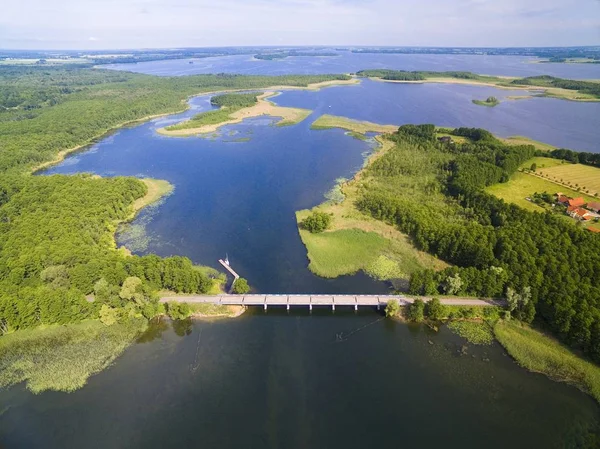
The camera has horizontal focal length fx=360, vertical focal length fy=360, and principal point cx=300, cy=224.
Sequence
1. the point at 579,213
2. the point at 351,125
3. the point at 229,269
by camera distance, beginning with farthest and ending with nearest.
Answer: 1. the point at 351,125
2. the point at 579,213
3. the point at 229,269

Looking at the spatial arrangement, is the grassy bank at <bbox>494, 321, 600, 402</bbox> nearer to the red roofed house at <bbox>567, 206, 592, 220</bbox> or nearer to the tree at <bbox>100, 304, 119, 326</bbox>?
the red roofed house at <bbox>567, 206, 592, 220</bbox>

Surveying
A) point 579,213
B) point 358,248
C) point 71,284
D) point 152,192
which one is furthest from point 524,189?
point 71,284

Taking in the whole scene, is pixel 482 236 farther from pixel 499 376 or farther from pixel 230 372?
pixel 230 372

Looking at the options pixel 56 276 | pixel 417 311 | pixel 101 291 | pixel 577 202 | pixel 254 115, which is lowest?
pixel 417 311

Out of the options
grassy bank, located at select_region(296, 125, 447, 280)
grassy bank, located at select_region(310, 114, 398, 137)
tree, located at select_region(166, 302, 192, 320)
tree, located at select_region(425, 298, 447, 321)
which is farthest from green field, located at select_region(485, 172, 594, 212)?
tree, located at select_region(166, 302, 192, 320)

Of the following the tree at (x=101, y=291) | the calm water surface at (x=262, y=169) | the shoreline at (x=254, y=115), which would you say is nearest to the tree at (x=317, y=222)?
the calm water surface at (x=262, y=169)

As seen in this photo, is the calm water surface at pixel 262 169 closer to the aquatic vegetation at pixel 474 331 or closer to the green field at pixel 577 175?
the aquatic vegetation at pixel 474 331

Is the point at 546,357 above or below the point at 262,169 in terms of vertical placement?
below

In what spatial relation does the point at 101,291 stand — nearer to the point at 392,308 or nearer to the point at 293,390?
the point at 293,390
